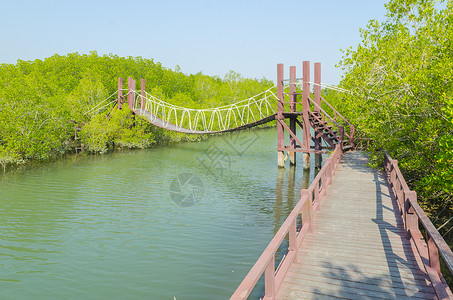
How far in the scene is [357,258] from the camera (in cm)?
531

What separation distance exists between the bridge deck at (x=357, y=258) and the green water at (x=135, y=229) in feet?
6.39

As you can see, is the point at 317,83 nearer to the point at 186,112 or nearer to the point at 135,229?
the point at 135,229

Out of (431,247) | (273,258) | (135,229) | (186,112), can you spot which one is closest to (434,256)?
(431,247)

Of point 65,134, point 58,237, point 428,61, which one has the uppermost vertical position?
point 428,61

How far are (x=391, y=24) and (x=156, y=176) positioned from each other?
15875mm

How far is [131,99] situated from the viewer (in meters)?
32.9

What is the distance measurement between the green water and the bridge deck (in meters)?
1.95

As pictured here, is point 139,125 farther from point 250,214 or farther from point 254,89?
point 254,89

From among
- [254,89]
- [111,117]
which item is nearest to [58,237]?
[111,117]

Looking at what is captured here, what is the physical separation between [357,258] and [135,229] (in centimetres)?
712

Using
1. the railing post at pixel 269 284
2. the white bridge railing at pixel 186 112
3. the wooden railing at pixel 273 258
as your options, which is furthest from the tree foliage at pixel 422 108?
the white bridge railing at pixel 186 112

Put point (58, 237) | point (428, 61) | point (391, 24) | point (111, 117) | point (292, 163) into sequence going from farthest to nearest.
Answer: point (111, 117) < point (292, 163) < point (391, 24) < point (428, 61) < point (58, 237)

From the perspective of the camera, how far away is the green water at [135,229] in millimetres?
7352

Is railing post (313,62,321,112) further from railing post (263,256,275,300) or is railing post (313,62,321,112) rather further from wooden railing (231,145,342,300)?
railing post (263,256,275,300)
